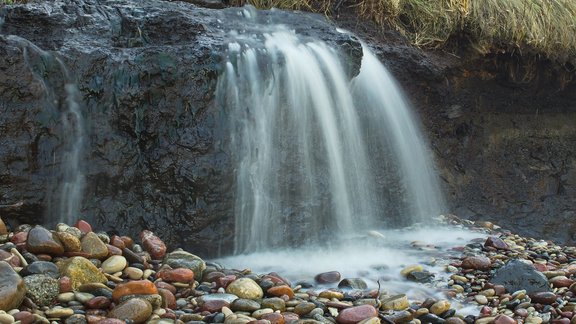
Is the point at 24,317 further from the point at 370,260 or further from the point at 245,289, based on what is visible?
the point at 370,260

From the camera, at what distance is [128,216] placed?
4.18m

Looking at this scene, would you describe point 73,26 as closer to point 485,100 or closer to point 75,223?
point 75,223

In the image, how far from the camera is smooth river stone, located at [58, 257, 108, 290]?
9.86 feet

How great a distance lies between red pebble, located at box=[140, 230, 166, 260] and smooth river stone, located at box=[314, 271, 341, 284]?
3.18 ft

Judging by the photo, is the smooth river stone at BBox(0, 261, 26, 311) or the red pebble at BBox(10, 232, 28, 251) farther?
the red pebble at BBox(10, 232, 28, 251)

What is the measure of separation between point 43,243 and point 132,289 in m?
0.62

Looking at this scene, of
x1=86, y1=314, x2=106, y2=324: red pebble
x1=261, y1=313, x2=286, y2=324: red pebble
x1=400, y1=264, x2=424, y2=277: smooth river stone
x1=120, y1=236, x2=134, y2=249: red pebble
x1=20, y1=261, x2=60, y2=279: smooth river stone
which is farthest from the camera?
x1=400, y1=264, x2=424, y2=277: smooth river stone

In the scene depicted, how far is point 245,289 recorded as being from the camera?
10.7 ft

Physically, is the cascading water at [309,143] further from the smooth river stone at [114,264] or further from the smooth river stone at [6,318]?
the smooth river stone at [6,318]

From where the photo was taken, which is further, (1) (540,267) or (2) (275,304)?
(1) (540,267)

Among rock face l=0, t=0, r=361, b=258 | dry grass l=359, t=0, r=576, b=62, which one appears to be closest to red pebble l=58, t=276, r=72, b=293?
rock face l=0, t=0, r=361, b=258

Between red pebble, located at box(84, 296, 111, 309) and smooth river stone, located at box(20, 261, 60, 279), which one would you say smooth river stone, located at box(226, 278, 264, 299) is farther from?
smooth river stone, located at box(20, 261, 60, 279)

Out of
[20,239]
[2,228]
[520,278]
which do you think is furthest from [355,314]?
[2,228]

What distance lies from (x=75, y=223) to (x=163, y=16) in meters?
1.77
